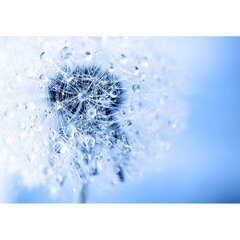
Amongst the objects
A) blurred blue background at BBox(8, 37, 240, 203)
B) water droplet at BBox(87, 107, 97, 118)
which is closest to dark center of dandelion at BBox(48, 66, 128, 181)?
water droplet at BBox(87, 107, 97, 118)

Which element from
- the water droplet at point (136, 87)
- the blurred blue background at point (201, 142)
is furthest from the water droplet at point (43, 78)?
the blurred blue background at point (201, 142)

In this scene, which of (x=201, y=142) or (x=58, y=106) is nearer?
(x=58, y=106)

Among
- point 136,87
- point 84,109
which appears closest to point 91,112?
point 84,109

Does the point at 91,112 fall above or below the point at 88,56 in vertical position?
below

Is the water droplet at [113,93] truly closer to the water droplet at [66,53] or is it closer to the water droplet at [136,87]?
the water droplet at [136,87]

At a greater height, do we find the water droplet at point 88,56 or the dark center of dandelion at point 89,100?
the water droplet at point 88,56

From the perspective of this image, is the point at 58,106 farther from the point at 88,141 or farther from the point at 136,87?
the point at 136,87

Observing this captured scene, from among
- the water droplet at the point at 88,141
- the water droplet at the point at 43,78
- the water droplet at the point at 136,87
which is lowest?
the water droplet at the point at 88,141
